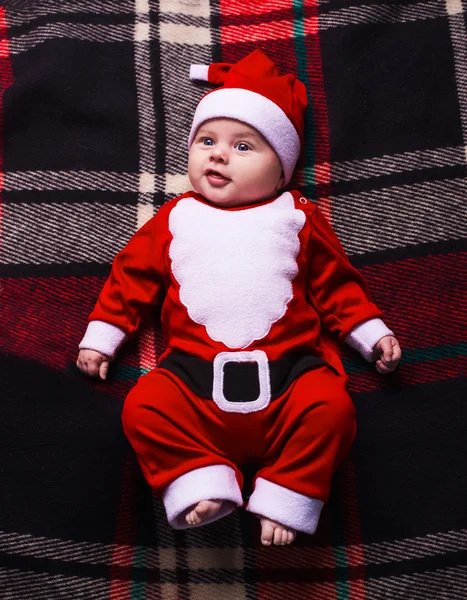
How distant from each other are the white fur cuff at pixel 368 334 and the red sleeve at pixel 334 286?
0.01 m

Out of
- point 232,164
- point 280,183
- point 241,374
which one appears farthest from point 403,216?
point 241,374

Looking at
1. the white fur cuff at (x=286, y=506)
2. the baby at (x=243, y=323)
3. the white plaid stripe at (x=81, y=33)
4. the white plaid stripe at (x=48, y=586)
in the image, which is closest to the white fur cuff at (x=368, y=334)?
the baby at (x=243, y=323)

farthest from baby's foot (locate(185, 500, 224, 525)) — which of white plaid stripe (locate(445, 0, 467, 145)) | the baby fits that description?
white plaid stripe (locate(445, 0, 467, 145))

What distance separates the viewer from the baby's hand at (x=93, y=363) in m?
1.30

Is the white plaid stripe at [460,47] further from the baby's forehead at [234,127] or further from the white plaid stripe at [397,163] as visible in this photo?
the baby's forehead at [234,127]

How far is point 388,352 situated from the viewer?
1285 millimetres

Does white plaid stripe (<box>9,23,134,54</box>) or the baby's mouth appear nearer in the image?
the baby's mouth

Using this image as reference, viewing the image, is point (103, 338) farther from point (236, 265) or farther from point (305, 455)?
point (305, 455)

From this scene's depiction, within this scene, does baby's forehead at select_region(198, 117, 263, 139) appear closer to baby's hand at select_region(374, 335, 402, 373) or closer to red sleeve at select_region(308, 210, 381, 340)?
red sleeve at select_region(308, 210, 381, 340)

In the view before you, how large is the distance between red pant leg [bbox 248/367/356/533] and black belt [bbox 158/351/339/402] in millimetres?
38

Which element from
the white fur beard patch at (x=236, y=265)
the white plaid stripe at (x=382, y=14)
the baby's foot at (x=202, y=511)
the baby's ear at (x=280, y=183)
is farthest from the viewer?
the white plaid stripe at (x=382, y=14)

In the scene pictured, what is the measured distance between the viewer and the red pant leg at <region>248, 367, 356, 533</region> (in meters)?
1.16

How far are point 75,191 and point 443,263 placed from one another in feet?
2.32

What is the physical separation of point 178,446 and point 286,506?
0.19 meters
